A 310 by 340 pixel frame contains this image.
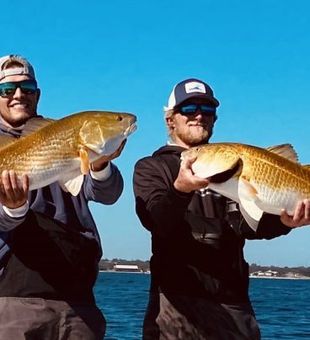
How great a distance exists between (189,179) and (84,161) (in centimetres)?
81

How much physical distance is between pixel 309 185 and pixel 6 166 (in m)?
2.34

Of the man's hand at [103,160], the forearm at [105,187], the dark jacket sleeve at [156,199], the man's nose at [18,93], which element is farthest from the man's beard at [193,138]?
the man's nose at [18,93]

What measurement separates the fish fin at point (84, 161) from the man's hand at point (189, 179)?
29.4 inches

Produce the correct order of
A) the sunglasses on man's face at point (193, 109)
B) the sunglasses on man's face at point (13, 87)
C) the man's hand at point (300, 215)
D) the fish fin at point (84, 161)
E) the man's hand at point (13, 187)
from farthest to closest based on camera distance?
the sunglasses on man's face at point (193, 109)
the sunglasses on man's face at point (13, 87)
the man's hand at point (300, 215)
the man's hand at point (13, 187)
the fish fin at point (84, 161)

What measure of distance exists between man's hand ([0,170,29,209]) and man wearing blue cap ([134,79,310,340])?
3.57 feet

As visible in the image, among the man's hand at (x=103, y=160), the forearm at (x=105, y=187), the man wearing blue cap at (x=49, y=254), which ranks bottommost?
the man wearing blue cap at (x=49, y=254)

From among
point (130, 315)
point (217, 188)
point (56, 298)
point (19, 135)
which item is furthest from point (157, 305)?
point (130, 315)

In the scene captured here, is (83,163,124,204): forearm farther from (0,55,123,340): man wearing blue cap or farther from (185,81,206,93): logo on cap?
(185,81,206,93): logo on cap

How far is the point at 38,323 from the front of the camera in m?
7.09

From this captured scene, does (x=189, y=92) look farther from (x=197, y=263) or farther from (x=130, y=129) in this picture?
(x=197, y=263)

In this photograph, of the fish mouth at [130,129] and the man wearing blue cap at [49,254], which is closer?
the fish mouth at [130,129]

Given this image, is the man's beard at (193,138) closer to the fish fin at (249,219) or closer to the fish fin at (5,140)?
the fish fin at (249,219)

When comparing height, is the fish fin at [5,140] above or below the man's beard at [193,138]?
below

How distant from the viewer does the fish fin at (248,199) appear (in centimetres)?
644
